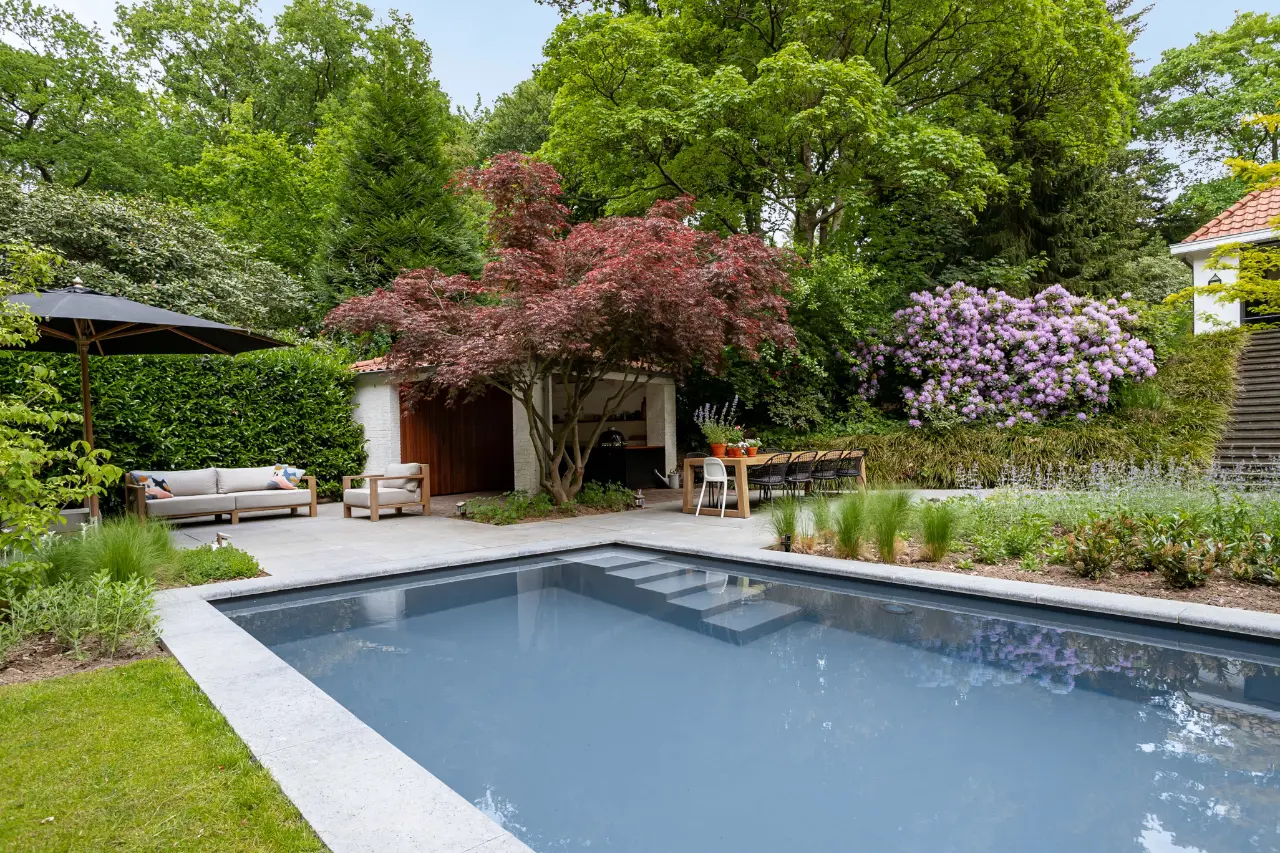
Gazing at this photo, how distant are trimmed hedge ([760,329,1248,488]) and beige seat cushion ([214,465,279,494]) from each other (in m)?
8.38

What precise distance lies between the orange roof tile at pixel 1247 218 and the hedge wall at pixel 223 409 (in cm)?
1683

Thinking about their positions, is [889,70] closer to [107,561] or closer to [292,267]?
[107,561]

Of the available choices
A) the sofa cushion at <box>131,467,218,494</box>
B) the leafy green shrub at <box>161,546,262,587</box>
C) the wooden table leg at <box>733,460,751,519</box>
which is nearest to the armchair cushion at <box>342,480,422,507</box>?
the sofa cushion at <box>131,467,218,494</box>

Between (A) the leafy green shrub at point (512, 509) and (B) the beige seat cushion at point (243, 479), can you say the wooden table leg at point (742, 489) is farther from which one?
(B) the beige seat cushion at point (243, 479)

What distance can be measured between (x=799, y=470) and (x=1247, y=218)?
11997 millimetres

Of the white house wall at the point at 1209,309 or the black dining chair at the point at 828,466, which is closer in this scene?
the black dining chair at the point at 828,466

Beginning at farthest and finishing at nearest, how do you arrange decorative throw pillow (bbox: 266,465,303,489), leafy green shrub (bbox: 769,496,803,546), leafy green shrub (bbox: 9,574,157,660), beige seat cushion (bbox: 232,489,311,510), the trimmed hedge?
the trimmed hedge
decorative throw pillow (bbox: 266,465,303,489)
beige seat cushion (bbox: 232,489,311,510)
leafy green shrub (bbox: 769,496,803,546)
leafy green shrub (bbox: 9,574,157,660)

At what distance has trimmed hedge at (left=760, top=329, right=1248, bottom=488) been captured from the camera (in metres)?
11.0

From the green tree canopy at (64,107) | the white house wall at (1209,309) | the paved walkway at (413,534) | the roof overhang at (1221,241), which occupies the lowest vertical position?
the paved walkway at (413,534)

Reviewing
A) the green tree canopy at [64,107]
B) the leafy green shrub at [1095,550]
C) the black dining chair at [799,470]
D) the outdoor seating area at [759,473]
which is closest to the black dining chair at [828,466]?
the outdoor seating area at [759,473]

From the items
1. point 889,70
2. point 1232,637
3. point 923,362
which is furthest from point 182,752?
point 889,70

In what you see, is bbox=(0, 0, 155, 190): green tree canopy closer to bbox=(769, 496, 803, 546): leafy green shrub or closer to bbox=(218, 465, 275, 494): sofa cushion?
bbox=(218, 465, 275, 494): sofa cushion

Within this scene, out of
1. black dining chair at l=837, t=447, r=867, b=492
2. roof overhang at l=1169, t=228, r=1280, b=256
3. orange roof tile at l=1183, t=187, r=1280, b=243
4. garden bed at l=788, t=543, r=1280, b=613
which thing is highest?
orange roof tile at l=1183, t=187, r=1280, b=243

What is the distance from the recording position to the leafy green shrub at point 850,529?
6.19 m
